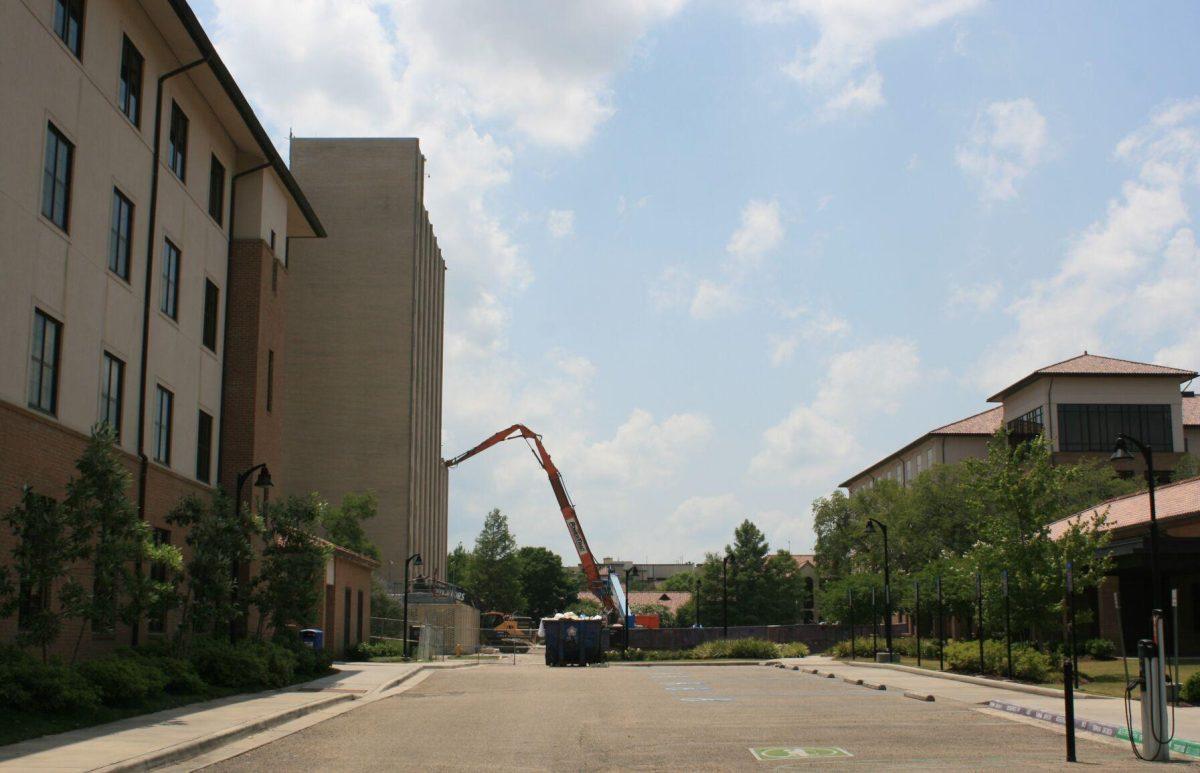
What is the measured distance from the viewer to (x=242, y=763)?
43.8 ft

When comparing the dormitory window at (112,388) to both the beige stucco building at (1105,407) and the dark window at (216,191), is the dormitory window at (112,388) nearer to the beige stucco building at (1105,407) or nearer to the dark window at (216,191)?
the dark window at (216,191)

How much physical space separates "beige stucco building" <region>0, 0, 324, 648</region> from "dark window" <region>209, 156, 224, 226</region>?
66 mm

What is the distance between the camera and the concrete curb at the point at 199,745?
40.3 feet

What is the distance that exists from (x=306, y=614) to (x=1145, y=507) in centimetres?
2971

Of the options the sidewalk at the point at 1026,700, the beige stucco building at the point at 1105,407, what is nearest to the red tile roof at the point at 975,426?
the beige stucco building at the point at 1105,407

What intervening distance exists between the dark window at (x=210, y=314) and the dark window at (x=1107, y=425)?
6336 centimetres

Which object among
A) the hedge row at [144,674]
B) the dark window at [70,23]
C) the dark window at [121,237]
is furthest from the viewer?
the dark window at [121,237]

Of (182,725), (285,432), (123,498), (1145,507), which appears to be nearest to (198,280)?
(123,498)

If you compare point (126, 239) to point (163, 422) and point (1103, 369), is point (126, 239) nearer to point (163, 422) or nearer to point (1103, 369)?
point (163, 422)

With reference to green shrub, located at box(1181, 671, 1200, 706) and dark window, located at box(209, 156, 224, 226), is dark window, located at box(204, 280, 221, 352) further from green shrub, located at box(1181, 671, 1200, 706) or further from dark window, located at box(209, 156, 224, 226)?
green shrub, located at box(1181, 671, 1200, 706)

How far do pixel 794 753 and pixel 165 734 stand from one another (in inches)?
315

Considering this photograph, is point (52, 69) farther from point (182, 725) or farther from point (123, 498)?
point (182, 725)

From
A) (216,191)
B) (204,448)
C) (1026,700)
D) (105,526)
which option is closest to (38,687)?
(105,526)

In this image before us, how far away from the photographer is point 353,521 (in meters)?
80.3
